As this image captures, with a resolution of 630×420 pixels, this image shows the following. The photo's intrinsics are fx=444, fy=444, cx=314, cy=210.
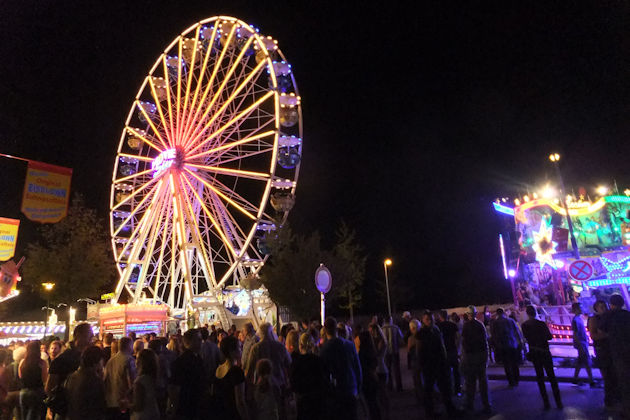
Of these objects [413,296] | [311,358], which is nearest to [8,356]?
[311,358]

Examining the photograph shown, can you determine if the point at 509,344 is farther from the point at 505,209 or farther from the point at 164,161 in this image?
the point at 164,161

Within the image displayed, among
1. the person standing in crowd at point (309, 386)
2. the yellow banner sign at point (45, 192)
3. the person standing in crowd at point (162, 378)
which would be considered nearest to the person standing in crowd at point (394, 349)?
the person standing in crowd at point (162, 378)

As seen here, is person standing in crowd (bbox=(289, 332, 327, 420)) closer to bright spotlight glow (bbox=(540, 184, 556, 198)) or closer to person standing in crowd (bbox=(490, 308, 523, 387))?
person standing in crowd (bbox=(490, 308, 523, 387))

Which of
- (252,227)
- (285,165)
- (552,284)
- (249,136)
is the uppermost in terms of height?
(249,136)

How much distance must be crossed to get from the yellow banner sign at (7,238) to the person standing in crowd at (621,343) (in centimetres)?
2102

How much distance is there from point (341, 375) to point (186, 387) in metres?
1.86

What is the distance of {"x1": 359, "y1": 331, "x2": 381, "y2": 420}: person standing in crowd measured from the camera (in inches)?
259

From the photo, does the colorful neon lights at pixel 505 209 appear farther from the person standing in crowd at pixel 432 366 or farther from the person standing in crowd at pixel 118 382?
the person standing in crowd at pixel 118 382

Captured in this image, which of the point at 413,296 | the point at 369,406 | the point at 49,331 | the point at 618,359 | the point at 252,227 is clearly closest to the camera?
the point at 618,359

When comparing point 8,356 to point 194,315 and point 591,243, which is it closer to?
point 194,315

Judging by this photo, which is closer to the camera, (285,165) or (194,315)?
(285,165)

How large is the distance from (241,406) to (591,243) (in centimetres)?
1995

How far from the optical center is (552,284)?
21.8 m

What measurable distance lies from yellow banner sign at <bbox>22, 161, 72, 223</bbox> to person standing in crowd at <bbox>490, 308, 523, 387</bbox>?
42.6ft
